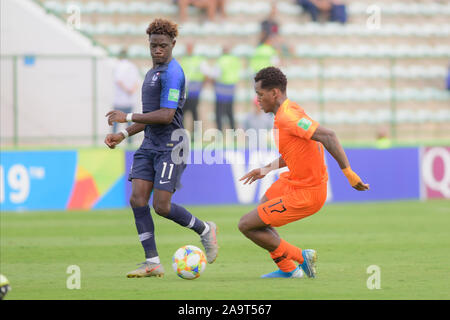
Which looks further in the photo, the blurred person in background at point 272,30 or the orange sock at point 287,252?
the blurred person in background at point 272,30

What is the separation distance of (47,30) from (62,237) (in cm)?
888

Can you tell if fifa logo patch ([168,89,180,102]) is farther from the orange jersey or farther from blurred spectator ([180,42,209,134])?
blurred spectator ([180,42,209,134])

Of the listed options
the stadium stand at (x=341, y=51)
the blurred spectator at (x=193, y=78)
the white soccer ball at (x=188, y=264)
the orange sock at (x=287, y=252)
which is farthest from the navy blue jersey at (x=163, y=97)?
the stadium stand at (x=341, y=51)

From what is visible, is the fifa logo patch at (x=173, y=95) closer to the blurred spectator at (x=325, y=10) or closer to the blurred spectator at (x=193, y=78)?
the blurred spectator at (x=193, y=78)

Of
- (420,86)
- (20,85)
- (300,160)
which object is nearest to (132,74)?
(20,85)

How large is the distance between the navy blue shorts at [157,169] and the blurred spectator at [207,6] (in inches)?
555

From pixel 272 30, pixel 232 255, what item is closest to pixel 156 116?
pixel 232 255

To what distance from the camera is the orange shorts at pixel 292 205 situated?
25.3 ft

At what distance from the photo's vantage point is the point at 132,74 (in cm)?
1762

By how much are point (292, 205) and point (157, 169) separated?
1399 millimetres

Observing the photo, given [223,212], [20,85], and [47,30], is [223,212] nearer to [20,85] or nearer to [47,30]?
[20,85]

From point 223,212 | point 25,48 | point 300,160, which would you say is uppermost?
point 25,48

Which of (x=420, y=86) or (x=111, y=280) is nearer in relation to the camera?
(x=111, y=280)

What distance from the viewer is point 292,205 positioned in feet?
25.3
